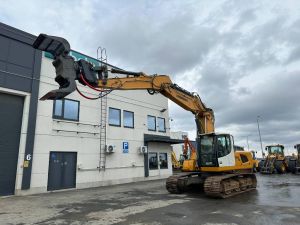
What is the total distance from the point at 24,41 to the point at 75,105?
16.0ft

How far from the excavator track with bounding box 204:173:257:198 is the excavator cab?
727 mm

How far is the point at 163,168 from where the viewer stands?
23.2m

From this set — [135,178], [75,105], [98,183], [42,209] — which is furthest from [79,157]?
[42,209]

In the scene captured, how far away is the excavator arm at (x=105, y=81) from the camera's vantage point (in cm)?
698

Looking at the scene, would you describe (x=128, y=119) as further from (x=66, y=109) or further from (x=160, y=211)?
(x=160, y=211)

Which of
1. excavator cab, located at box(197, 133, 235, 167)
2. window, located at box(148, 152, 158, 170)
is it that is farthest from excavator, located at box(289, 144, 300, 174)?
excavator cab, located at box(197, 133, 235, 167)

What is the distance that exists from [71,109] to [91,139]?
8.14 feet

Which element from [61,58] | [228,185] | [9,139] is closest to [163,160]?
[228,185]

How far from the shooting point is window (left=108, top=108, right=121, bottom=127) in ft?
63.2

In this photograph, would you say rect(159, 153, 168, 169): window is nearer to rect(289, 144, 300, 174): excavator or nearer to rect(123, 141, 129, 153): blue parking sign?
rect(123, 141, 129, 153): blue parking sign

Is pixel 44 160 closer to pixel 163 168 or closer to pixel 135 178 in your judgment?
pixel 135 178

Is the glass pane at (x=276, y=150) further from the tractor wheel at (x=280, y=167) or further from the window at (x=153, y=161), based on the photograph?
the window at (x=153, y=161)

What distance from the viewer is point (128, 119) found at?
819 inches

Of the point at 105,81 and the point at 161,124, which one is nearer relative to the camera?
the point at 105,81
